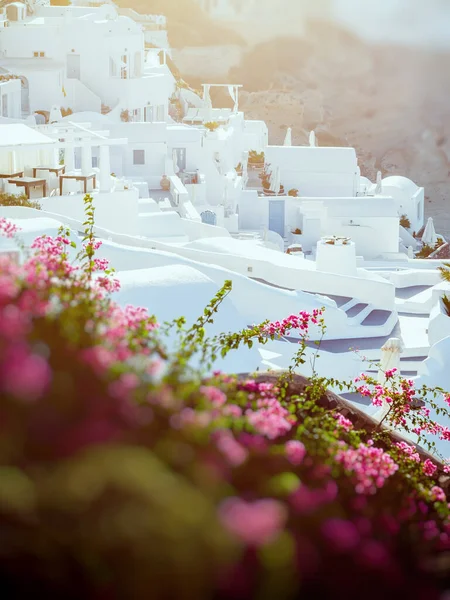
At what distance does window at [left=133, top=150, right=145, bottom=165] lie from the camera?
3391 centimetres

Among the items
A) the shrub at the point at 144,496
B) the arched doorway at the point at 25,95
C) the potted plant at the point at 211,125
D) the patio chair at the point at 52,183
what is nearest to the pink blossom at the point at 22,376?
the shrub at the point at 144,496

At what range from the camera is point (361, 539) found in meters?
2.79

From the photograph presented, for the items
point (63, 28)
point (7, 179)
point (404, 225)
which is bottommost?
point (404, 225)

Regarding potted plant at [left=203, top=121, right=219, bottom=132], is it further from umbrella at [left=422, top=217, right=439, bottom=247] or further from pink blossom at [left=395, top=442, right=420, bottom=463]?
pink blossom at [left=395, top=442, right=420, bottom=463]

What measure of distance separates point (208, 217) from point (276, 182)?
26.4 ft

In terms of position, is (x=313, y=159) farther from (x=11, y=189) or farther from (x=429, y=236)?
(x=11, y=189)

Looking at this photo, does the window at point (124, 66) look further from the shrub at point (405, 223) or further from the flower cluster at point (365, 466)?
the flower cluster at point (365, 466)

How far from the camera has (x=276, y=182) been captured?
41.2m

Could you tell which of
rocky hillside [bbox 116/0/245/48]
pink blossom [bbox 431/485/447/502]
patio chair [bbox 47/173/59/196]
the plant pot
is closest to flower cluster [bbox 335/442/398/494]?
pink blossom [bbox 431/485/447/502]

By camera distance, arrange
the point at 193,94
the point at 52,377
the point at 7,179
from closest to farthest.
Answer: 1. the point at 52,377
2. the point at 7,179
3. the point at 193,94

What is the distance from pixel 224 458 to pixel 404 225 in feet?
137

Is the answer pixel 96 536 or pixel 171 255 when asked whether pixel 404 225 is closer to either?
pixel 171 255

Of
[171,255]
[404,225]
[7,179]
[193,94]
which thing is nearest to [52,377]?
[171,255]

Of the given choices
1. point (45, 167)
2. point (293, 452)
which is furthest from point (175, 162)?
point (293, 452)
